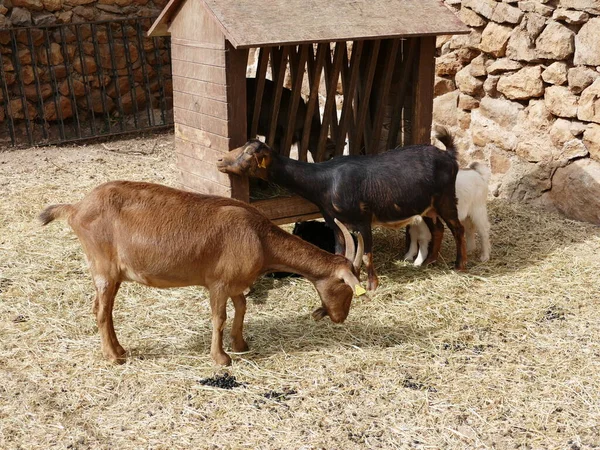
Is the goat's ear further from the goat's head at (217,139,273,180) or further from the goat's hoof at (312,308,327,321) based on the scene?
the goat's head at (217,139,273,180)

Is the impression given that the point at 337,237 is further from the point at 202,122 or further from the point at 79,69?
the point at 79,69

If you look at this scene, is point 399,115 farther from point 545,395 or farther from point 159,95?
point 159,95

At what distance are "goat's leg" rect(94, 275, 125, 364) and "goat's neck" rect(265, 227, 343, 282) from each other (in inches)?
40.5

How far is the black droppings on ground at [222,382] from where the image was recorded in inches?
193

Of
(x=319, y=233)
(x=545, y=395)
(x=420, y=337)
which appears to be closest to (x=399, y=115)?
(x=319, y=233)

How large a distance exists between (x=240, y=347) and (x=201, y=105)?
212 centimetres

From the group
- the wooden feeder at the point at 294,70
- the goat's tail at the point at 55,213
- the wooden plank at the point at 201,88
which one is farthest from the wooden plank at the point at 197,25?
the goat's tail at the point at 55,213

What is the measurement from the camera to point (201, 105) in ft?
21.0

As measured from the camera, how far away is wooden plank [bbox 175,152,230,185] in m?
6.40

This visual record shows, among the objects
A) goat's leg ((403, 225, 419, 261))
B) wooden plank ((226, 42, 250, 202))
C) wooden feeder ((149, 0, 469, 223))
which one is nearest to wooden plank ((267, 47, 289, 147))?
wooden feeder ((149, 0, 469, 223))

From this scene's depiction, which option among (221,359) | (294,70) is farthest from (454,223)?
(221,359)

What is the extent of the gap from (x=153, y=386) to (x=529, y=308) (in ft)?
9.67

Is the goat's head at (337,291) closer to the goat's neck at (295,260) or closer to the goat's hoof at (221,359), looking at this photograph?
the goat's neck at (295,260)

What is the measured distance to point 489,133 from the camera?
8922 mm
